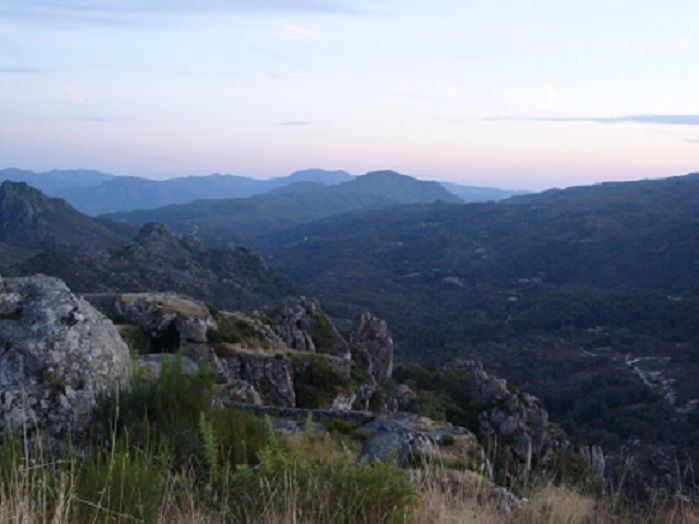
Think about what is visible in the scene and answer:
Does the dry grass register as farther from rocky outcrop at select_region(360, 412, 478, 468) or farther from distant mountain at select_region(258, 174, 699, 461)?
distant mountain at select_region(258, 174, 699, 461)

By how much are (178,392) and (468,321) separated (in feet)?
360

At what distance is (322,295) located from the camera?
4870 inches

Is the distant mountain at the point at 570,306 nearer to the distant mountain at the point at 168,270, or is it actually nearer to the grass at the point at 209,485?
the distant mountain at the point at 168,270

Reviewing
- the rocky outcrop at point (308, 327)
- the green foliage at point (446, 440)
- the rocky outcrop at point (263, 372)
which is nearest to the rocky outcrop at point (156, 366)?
the green foliage at point (446, 440)

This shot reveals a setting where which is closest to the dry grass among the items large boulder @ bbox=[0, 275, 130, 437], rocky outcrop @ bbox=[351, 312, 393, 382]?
large boulder @ bbox=[0, 275, 130, 437]

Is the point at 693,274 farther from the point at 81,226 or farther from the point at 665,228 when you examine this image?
the point at 81,226

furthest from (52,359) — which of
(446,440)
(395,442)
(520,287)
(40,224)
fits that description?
(40,224)

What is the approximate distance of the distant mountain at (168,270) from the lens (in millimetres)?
77625

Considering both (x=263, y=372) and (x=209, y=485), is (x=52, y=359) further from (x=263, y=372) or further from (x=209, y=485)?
(x=263, y=372)

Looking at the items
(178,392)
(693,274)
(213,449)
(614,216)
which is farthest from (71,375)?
(614,216)

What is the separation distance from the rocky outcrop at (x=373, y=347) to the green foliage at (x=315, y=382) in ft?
46.5

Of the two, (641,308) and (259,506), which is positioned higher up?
(259,506)

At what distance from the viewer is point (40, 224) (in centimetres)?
14150

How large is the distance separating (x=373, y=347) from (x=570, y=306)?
8267cm
